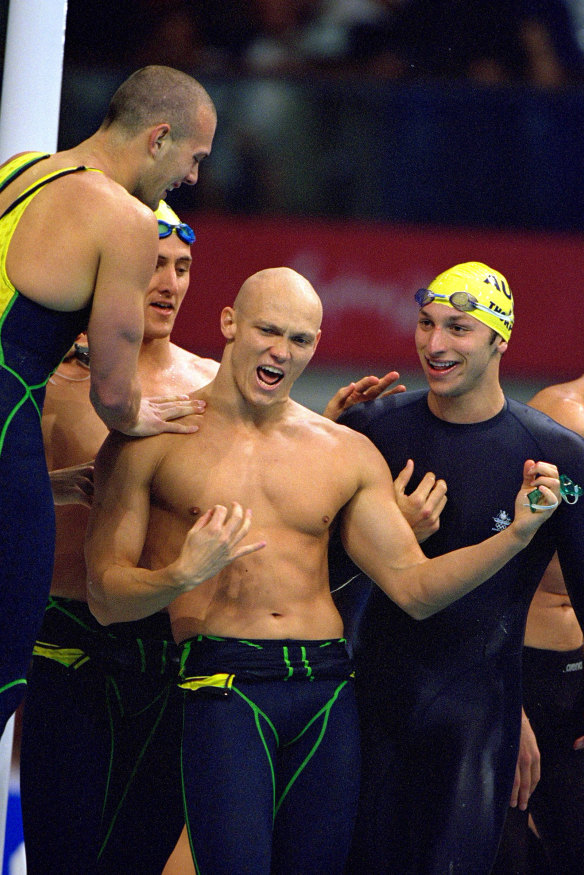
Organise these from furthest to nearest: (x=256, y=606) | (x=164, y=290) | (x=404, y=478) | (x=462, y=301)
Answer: (x=164, y=290), (x=462, y=301), (x=404, y=478), (x=256, y=606)

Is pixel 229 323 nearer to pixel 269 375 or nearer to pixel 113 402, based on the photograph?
pixel 269 375

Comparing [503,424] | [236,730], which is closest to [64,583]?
[236,730]

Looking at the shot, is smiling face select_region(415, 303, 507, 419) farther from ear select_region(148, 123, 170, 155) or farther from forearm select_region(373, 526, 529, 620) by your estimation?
ear select_region(148, 123, 170, 155)

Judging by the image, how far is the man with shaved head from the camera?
113 inches

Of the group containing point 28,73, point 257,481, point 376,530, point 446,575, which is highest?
point 28,73

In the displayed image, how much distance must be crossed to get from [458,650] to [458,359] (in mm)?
881

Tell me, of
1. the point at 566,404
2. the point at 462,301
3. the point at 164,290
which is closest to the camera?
the point at 462,301

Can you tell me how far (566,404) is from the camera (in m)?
4.16

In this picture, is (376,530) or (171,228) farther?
(171,228)

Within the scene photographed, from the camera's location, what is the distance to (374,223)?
7656 mm

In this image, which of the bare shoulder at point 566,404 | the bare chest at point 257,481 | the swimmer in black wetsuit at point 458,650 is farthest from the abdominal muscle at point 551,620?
the bare chest at point 257,481

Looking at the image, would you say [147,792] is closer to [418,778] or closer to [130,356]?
[418,778]

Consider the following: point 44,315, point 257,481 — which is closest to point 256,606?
point 257,481

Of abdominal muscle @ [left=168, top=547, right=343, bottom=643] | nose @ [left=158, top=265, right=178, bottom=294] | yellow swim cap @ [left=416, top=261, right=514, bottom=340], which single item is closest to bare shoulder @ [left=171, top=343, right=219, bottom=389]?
nose @ [left=158, top=265, right=178, bottom=294]
